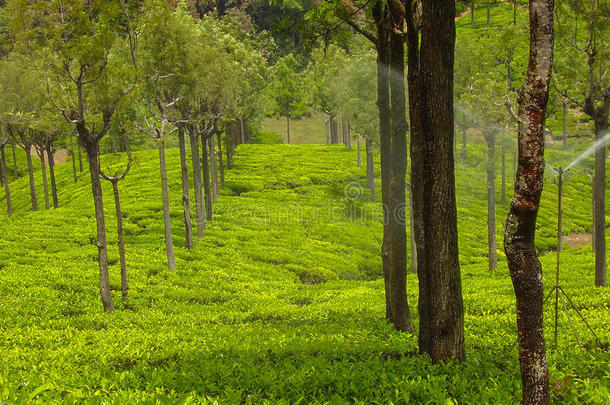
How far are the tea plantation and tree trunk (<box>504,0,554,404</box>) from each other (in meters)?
0.78

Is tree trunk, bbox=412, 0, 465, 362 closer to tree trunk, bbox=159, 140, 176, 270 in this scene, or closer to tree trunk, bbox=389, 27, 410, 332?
tree trunk, bbox=389, 27, 410, 332

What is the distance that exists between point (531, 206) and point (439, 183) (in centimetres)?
288

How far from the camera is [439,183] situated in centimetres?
884

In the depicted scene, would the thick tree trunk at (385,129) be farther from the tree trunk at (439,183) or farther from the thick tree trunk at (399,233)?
the tree trunk at (439,183)

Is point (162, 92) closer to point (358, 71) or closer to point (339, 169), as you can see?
point (358, 71)

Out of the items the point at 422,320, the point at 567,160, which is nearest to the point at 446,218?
the point at 422,320

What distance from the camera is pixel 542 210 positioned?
56281 mm

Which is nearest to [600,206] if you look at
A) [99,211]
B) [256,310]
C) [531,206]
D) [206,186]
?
[256,310]

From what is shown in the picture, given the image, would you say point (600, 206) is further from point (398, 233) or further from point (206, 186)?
point (206, 186)

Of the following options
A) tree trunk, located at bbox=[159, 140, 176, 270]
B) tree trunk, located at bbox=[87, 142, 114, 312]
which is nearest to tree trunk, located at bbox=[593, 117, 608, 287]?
tree trunk, located at bbox=[87, 142, 114, 312]

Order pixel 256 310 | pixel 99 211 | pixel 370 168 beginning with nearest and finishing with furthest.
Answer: pixel 99 211
pixel 256 310
pixel 370 168

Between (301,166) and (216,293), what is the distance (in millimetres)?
41231

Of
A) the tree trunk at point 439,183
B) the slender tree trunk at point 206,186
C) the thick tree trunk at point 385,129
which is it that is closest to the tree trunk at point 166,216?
the slender tree trunk at point 206,186

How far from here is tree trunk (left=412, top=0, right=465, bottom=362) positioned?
28.2 ft
